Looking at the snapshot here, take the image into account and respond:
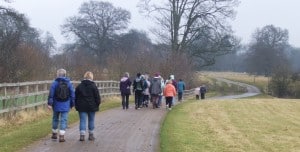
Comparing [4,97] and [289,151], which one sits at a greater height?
[4,97]

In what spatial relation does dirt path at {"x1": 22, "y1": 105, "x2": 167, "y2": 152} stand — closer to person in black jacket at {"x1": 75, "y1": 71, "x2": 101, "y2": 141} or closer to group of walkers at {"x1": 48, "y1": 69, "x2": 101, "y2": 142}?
group of walkers at {"x1": 48, "y1": 69, "x2": 101, "y2": 142}

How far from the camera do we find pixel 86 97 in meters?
13.0

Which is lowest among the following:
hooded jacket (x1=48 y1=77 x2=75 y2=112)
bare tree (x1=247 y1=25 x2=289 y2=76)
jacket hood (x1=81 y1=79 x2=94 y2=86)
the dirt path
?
the dirt path

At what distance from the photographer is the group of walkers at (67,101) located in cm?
1270

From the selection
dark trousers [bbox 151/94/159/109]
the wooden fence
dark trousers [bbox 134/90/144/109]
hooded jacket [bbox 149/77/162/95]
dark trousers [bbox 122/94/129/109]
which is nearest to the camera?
the wooden fence

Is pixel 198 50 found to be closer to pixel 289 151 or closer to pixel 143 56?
pixel 143 56

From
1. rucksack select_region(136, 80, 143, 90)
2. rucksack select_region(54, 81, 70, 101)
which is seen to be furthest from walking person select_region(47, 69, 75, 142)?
rucksack select_region(136, 80, 143, 90)

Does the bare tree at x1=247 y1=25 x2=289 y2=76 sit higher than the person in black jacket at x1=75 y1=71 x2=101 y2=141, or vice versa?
the bare tree at x1=247 y1=25 x2=289 y2=76

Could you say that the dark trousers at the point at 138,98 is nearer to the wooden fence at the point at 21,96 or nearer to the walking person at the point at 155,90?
the walking person at the point at 155,90

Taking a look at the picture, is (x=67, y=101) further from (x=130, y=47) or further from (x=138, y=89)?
(x=130, y=47)

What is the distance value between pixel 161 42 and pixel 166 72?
8.47 meters

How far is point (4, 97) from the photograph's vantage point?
1759 centimetres

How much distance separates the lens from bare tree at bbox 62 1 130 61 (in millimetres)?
85125

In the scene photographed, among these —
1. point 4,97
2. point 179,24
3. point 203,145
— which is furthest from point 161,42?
point 203,145
